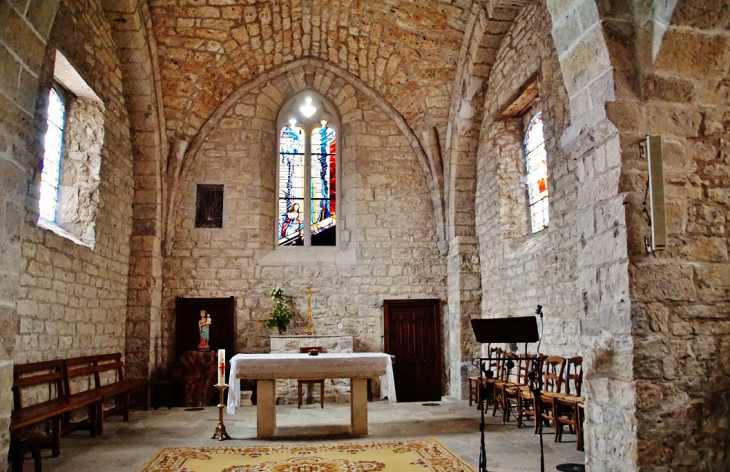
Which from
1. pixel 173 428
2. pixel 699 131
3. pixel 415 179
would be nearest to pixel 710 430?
pixel 699 131

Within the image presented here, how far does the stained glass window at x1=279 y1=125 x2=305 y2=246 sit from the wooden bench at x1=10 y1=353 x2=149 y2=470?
3.15 meters

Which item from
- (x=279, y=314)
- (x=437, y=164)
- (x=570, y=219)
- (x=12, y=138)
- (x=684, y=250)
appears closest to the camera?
(x=12, y=138)

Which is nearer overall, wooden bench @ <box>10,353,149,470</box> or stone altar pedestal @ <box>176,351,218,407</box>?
wooden bench @ <box>10,353,149,470</box>

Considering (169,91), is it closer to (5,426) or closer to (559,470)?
(5,426)

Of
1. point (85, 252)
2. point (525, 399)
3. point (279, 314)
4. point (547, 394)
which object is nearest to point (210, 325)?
point (279, 314)

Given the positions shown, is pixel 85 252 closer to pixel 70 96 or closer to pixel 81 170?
pixel 81 170

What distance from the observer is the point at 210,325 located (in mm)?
8844

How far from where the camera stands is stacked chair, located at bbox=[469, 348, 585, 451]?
4.99 metres

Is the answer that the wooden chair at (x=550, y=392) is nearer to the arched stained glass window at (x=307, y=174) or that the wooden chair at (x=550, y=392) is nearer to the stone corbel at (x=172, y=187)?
the arched stained glass window at (x=307, y=174)

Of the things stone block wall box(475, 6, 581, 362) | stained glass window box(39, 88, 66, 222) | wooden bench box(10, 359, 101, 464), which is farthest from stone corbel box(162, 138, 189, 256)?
stone block wall box(475, 6, 581, 362)

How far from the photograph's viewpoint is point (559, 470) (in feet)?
14.0

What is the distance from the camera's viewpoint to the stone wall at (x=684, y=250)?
3.19 metres

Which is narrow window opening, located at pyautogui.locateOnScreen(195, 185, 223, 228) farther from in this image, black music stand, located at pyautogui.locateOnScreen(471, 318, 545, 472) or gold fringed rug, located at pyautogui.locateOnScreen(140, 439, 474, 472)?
black music stand, located at pyautogui.locateOnScreen(471, 318, 545, 472)

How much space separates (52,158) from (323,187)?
421 centimetres
